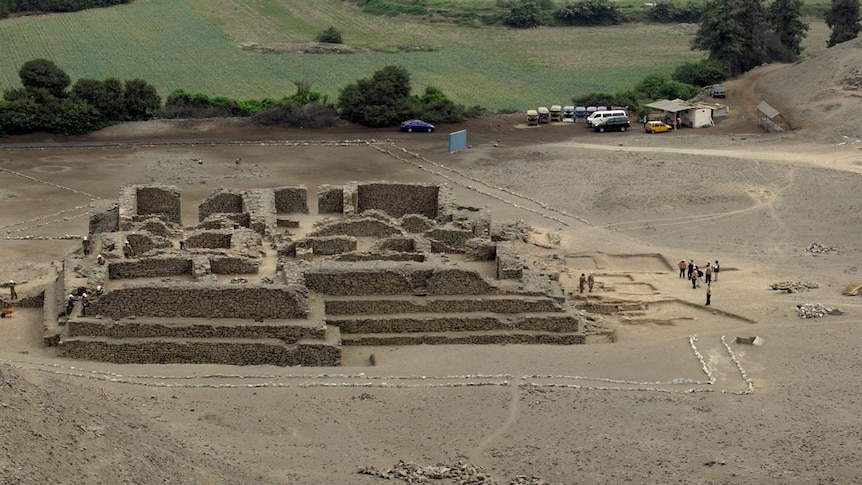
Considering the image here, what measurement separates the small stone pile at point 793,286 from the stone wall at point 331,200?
15.2m

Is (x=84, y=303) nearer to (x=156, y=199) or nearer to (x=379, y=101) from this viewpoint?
(x=156, y=199)

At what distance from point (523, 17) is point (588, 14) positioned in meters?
5.33

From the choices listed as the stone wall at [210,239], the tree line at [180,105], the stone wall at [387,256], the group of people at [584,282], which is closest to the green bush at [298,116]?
the tree line at [180,105]

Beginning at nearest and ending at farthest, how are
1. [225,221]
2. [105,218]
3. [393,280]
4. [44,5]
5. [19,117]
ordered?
1. [393,280]
2. [225,221]
3. [105,218]
4. [19,117]
5. [44,5]

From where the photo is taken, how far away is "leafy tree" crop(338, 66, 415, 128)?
75.5 m

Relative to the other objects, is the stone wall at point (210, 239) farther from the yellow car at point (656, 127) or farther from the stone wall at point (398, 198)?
the yellow car at point (656, 127)

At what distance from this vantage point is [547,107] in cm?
8125

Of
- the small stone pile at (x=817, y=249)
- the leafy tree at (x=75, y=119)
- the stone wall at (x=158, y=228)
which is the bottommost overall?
the small stone pile at (x=817, y=249)

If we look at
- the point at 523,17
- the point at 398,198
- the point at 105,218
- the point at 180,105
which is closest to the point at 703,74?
the point at 523,17

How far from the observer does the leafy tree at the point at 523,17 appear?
111 m

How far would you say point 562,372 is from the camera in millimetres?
38469

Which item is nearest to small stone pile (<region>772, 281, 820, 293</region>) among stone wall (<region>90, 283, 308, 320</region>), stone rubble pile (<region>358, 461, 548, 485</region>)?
stone wall (<region>90, 283, 308, 320</region>)

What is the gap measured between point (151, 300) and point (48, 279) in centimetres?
715

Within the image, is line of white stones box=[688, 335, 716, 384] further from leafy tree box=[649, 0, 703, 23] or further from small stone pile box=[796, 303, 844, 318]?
leafy tree box=[649, 0, 703, 23]
